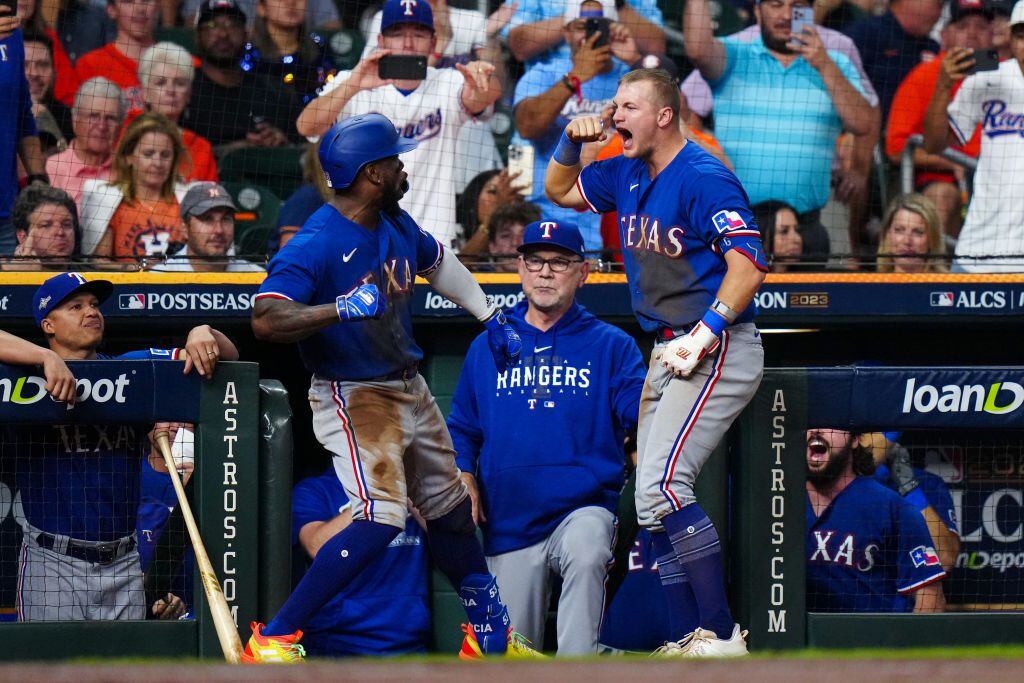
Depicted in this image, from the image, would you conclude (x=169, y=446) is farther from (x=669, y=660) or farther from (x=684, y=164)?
(x=669, y=660)

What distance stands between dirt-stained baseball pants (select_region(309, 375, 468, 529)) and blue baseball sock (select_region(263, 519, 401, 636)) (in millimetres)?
85

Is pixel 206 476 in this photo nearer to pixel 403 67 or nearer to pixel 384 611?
pixel 384 611

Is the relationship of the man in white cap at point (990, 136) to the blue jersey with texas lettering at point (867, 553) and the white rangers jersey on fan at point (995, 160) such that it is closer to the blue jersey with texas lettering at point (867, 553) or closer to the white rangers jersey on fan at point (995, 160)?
the white rangers jersey on fan at point (995, 160)

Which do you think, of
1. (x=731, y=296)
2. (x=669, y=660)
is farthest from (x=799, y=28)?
(x=669, y=660)

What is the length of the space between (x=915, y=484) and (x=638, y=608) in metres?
1.06

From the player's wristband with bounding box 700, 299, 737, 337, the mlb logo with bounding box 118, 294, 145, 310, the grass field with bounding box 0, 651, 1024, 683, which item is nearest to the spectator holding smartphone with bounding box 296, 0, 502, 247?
the mlb logo with bounding box 118, 294, 145, 310

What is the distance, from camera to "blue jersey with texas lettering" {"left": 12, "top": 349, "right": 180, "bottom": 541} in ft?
14.8

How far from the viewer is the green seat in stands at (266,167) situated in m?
7.11

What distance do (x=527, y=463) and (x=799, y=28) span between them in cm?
343

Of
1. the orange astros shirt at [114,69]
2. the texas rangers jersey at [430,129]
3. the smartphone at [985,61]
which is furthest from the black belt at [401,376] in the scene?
the smartphone at [985,61]

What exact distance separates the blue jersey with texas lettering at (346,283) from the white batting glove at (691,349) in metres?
0.83

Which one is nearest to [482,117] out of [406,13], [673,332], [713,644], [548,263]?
[406,13]

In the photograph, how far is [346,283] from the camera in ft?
13.8

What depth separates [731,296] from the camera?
406 cm
